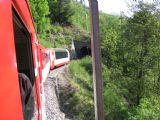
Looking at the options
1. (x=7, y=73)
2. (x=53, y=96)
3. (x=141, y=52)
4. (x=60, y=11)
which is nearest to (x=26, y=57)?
(x=7, y=73)

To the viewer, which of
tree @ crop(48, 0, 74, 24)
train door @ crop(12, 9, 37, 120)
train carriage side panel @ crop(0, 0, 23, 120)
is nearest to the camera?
train carriage side panel @ crop(0, 0, 23, 120)

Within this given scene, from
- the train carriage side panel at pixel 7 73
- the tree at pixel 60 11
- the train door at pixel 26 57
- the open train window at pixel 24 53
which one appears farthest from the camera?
the tree at pixel 60 11

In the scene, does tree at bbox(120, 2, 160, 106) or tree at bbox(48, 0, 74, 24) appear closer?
tree at bbox(120, 2, 160, 106)

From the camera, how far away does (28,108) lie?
12.9 feet

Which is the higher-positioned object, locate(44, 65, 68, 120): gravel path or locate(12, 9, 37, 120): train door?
locate(12, 9, 37, 120): train door

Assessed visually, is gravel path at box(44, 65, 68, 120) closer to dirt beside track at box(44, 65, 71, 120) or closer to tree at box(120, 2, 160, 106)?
dirt beside track at box(44, 65, 71, 120)

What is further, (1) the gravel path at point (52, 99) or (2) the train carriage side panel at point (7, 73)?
(1) the gravel path at point (52, 99)

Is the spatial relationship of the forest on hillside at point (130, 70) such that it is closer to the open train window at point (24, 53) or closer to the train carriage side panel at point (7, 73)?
the open train window at point (24, 53)

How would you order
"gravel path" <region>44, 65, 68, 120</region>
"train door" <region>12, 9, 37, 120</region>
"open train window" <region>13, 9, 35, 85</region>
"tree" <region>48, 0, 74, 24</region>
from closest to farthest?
"train door" <region>12, 9, 37, 120</region> < "open train window" <region>13, 9, 35, 85</region> < "gravel path" <region>44, 65, 68, 120</region> < "tree" <region>48, 0, 74, 24</region>

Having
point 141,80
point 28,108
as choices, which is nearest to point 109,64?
point 141,80

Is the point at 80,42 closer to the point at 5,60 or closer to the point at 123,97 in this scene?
the point at 123,97

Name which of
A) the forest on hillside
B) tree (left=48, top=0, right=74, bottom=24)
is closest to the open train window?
the forest on hillside

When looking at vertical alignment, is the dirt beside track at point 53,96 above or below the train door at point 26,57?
below

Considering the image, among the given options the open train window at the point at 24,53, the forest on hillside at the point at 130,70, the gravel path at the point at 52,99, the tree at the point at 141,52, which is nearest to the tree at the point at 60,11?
the forest on hillside at the point at 130,70
